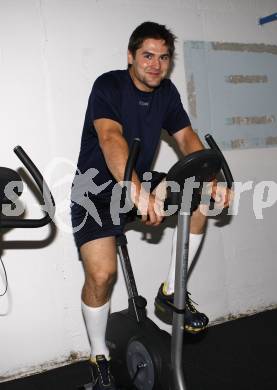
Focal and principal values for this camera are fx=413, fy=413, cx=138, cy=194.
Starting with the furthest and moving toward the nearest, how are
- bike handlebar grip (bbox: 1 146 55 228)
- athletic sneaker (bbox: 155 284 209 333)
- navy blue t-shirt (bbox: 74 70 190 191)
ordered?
navy blue t-shirt (bbox: 74 70 190 191)
athletic sneaker (bbox: 155 284 209 333)
bike handlebar grip (bbox: 1 146 55 228)

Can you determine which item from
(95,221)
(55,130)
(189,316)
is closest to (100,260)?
(95,221)

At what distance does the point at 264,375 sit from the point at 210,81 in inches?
73.7

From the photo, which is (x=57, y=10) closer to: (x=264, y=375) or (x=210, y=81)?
(x=210, y=81)

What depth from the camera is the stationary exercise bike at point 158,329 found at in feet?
4.94

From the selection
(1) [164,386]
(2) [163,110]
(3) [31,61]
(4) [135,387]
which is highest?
(3) [31,61]

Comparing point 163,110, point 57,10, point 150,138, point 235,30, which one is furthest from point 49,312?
point 235,30

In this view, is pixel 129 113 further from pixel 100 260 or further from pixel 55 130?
pixel 100 260

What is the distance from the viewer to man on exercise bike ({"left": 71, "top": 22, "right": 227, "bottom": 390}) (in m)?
1.97

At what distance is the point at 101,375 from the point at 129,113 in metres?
1.29

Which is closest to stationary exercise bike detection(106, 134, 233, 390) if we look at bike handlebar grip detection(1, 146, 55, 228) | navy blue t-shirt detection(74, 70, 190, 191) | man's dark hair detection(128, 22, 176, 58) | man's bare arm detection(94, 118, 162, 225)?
man's bare arm detection(94, 118, 162, 225)

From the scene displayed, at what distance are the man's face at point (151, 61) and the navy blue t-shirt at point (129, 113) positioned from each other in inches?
3.3

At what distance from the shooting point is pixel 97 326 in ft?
6.95

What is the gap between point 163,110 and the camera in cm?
215

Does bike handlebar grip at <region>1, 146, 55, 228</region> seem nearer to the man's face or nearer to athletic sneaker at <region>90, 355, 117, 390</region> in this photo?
the man's face
